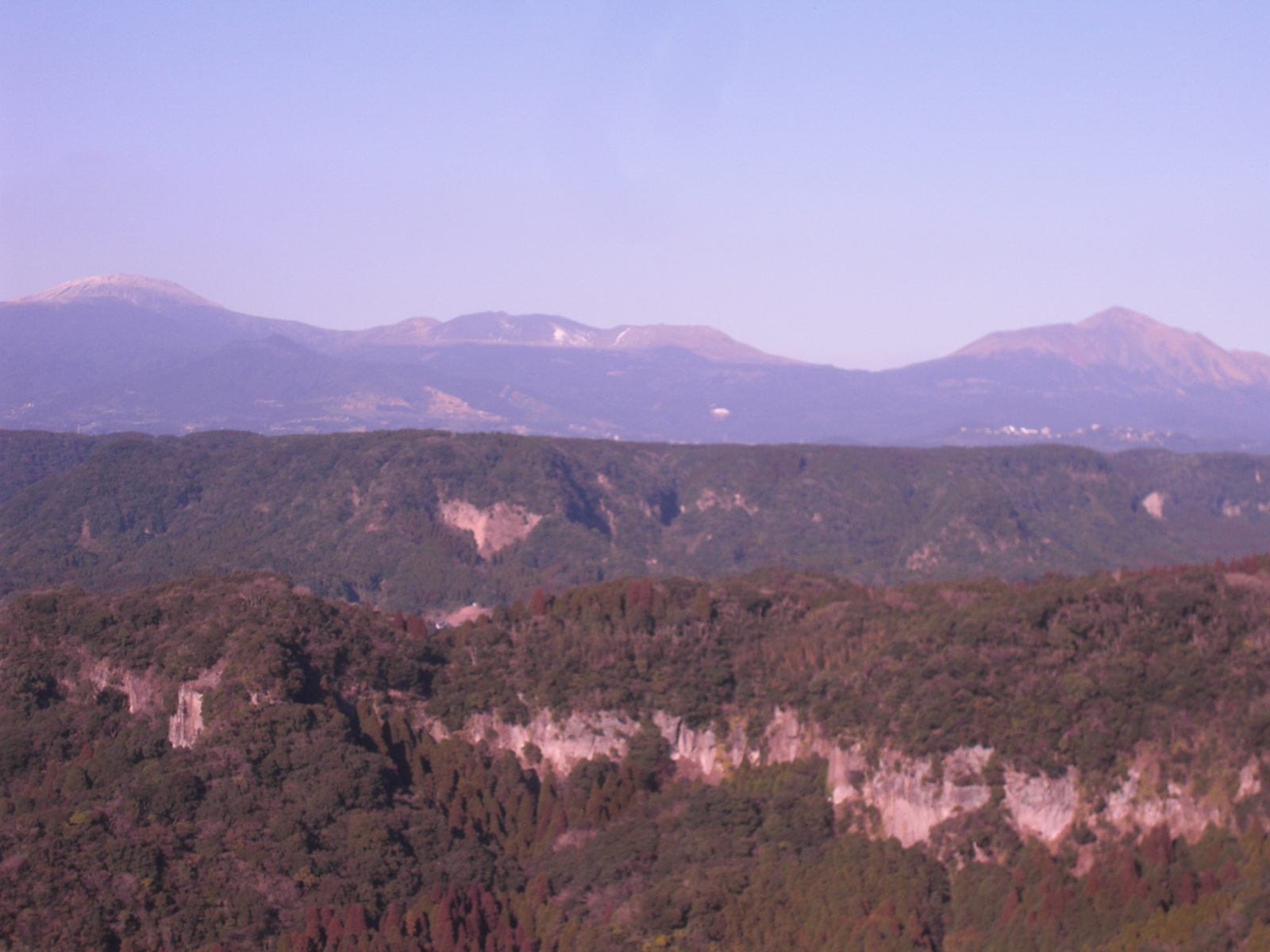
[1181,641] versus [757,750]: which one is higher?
[1181,641]

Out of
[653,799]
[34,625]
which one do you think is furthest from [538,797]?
[34,625]

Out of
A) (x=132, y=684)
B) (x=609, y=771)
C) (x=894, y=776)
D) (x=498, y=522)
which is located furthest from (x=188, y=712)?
(x=498, y=522)

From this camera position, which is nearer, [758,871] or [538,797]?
[758,871]

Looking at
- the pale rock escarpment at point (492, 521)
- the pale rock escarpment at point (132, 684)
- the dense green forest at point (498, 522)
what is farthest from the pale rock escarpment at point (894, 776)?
the pale rock escarpment at point (492, 521)

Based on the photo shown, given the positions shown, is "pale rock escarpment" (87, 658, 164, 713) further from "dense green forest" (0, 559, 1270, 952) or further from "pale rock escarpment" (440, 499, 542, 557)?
"pale rock escarpment" (440, 499, 542, 557)

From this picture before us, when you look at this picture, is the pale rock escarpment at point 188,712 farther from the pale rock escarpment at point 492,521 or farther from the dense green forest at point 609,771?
the pale rock escarpment at point 492,521

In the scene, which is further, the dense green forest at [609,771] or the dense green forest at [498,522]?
the dense green forest at [498,522]

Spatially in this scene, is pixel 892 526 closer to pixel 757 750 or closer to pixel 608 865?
pixel 757 750
